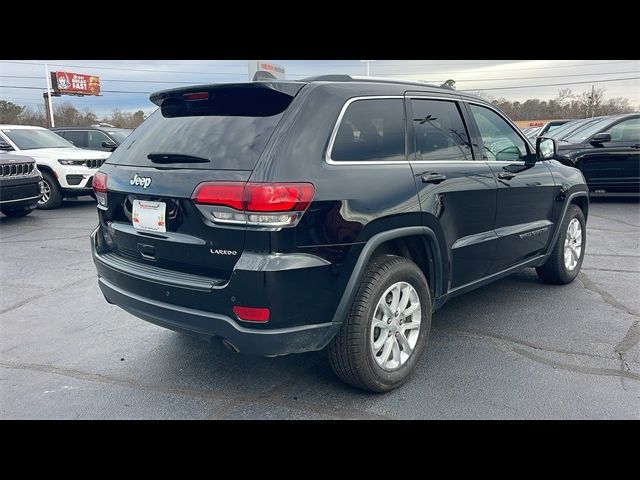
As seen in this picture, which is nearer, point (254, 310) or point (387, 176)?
point (254, 310)

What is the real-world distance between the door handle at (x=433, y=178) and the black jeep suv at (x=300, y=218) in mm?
15

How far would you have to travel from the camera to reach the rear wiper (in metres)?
2.81

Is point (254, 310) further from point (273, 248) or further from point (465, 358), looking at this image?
point (465, 358)

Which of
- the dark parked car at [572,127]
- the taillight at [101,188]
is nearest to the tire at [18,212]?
the taillight at [101,188]

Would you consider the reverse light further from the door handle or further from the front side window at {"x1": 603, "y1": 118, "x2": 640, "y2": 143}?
the front side window at {"x1": 603, "y1": 118, "x2": 640, "y2": 143}

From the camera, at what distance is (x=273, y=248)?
2539 millimetres

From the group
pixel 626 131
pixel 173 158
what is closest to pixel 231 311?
pixel 173 158

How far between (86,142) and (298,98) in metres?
12.7

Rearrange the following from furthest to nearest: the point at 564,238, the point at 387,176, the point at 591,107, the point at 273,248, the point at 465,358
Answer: the point at 591,107
the point at 564,238
the point at 465,358
the point at 387,176
the point at 273,248

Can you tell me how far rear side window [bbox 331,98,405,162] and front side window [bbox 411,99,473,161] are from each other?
0.54 feet

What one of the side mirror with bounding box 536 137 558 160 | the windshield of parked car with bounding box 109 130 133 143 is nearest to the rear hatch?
the side mirror with bounding box 536 137 558 160

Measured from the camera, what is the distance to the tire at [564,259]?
500 centimetres

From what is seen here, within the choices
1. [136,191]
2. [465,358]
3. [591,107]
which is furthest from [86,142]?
[591,107]

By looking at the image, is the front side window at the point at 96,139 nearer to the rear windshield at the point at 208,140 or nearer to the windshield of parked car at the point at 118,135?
the windshield of parked car at the point at 118,135
